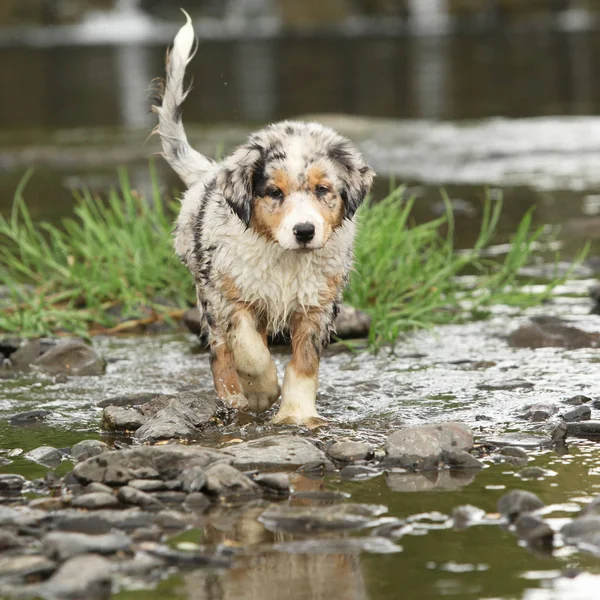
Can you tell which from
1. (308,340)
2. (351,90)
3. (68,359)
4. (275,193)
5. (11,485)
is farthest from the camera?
(351,90)

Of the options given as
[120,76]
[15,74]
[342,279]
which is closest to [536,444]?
[342,279]

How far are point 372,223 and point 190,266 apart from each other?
2015 millimetres

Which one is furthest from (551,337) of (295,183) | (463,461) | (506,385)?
(463,461)

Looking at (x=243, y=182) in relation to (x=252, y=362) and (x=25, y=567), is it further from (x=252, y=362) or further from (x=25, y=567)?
(x=25, y=567)

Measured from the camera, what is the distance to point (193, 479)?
A: 414 cm

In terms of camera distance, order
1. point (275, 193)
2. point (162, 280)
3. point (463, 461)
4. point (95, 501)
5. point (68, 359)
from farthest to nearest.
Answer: point (162, 280), point (68, 359), point (275, 193), point (463, 461), point (95, 501)

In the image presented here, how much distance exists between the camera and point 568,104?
57.5 feet

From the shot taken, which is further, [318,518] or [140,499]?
[140,499]

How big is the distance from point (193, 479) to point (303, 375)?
4.07 feet

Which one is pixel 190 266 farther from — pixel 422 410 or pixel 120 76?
pixel 120 76

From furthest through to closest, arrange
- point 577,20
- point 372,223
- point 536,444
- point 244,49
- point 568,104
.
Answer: point 577,20 → point 244,49 → point 568,104 → point 372,223 → point 536,444

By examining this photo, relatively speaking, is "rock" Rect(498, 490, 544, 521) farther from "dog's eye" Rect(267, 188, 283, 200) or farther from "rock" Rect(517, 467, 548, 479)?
"dog's eye" Rect(267, 188, 283, 200)

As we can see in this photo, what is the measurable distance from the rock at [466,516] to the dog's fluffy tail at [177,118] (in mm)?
2888

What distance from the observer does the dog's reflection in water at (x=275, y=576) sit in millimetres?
3320
